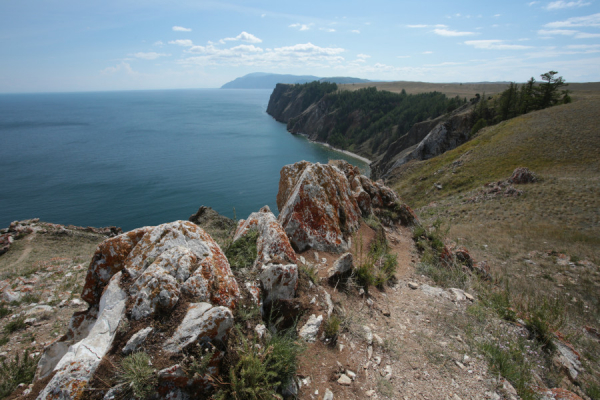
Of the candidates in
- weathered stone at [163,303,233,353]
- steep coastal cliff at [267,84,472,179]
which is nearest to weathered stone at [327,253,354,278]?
weathered stone at [163,303,233,353]

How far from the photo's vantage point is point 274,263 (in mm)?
5996

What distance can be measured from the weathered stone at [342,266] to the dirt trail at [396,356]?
0.44m

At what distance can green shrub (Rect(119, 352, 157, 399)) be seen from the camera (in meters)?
3.44

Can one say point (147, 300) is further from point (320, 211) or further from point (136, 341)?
point (320, 211)

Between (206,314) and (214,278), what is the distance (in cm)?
82

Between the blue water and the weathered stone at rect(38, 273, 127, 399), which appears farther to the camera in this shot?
the blue water

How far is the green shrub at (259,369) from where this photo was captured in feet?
12.3

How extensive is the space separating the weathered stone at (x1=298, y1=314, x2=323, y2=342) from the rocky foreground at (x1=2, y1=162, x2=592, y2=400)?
2 centimetres

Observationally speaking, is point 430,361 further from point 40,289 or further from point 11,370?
point 40,289

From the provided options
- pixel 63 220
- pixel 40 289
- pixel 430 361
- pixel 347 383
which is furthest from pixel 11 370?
pixel 63 220

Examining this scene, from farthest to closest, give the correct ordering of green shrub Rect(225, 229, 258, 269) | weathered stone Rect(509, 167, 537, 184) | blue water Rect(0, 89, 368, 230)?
1. blue water Rect(0, 89, 368, 230)
2. weathered stone Rect(509, 167, 537, 184)
3. green shrub Rect(225, 229, 258, 269)

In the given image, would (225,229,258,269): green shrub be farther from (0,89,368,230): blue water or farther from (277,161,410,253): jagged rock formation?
(0,89,368,230): blue water

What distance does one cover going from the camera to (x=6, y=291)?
10.3 meters

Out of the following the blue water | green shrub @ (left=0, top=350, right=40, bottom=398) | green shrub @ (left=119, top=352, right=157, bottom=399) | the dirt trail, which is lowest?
the blue water
